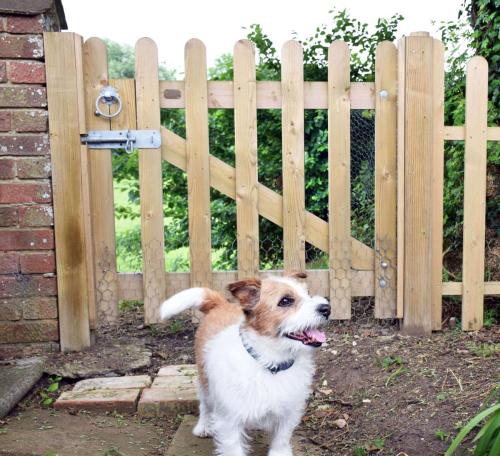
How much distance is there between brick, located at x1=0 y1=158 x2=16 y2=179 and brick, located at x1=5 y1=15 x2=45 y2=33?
32.8 inches

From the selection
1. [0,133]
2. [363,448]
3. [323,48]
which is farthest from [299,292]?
[323,48]

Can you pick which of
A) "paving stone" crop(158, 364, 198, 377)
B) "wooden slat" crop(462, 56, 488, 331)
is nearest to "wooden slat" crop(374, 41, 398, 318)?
"wooden slat" crop(462, 56, 488, 331)

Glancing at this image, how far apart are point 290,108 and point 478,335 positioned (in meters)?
2.05

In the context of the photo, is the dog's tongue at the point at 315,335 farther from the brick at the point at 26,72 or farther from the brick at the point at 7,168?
the brick at the point at 26,72

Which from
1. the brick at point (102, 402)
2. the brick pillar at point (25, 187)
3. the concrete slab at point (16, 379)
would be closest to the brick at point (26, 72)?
the brick pillar at point (25, 187)

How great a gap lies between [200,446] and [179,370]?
38.0 inches

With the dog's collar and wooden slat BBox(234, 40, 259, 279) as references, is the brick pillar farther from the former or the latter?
the dog's collar

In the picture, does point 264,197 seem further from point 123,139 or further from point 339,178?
point 123,139

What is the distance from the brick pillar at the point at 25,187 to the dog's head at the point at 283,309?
194 cm

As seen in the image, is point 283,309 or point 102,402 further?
point 102,402

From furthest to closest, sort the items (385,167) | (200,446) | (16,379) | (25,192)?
1. (385,167)
2. (25,192)
3. (16,379)
4. (200,446)

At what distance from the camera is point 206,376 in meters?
3.05

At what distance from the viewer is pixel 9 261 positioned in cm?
420

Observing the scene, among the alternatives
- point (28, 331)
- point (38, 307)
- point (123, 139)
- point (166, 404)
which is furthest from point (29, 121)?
point (166, 404)
